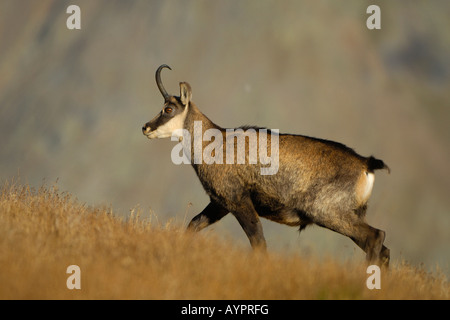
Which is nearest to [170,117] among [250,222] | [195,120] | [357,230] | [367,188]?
[195,120]

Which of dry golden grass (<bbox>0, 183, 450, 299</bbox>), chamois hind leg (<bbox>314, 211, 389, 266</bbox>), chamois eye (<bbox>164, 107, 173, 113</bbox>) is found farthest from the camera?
chamois eye (<bbox>164, 107, 173, 113</bbox>)

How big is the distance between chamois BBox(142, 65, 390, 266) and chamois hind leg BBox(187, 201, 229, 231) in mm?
306

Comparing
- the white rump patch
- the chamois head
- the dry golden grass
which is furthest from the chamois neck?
the white rump patch

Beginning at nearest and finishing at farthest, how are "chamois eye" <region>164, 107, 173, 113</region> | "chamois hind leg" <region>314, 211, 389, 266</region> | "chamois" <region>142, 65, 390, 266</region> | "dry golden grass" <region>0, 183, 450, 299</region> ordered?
"dry golden grass" <region>0, 183, 450, 299</region>, "chamois hind leg" <region>314, 211, 389, 266</region>, "chamois" <region>142, 65, 390, 266</region>, "chamois eye" <region>164, 107, 173, 113</region>

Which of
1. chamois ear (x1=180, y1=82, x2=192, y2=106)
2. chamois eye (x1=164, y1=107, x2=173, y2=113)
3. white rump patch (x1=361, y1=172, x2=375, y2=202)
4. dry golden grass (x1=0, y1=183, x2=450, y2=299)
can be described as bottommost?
dry golden grass (x1=0, y1=183, x2=450, y2=299)

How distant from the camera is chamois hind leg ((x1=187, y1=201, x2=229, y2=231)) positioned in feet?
34.7

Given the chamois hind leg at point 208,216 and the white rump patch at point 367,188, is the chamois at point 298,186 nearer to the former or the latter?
the white rump patch at point 367,188

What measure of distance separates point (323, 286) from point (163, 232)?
121 inches

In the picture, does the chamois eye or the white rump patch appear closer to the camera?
the white rump patch

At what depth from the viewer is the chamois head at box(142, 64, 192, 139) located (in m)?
10.6

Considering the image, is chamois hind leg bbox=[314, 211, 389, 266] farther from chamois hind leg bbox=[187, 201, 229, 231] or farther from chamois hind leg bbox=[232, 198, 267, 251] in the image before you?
chamois hind leg bbox=[187, 201, 229, 231]

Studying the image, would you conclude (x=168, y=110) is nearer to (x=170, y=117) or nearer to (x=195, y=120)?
(x=170, y=117)

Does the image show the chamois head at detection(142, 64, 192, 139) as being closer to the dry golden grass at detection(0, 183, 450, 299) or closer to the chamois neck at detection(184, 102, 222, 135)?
the chamois neck at detection(184, 102, 222, 135)

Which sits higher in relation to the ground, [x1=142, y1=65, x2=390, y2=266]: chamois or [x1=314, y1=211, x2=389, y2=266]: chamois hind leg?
[x1=142, y1=65, x2=390, y2=266]: chamois
